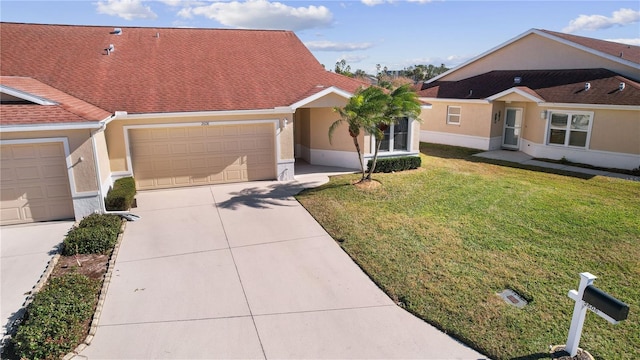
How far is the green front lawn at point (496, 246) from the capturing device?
22.7 ft

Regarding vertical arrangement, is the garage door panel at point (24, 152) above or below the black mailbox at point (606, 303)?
above

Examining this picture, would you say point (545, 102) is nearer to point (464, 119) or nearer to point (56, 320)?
point (464, 119)

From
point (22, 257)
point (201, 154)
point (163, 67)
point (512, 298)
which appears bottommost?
point (512, 298)

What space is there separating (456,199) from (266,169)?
7.44m

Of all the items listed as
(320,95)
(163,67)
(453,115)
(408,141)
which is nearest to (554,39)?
(453,115)

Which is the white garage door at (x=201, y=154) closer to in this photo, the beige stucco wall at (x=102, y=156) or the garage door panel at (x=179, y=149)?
the garage door panel at (x=179, y=149)

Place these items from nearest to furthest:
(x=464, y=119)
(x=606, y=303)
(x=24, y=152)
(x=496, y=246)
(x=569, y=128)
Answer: (x=606, y=303)
(x=496, y=246)
(x=24, y=152)
(x=569, y=128)
(x=464, y=119)

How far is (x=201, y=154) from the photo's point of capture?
15500mm

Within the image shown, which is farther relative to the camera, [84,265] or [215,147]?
[215,147]

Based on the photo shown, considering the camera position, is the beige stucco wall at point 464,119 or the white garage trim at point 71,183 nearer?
the white garage trim at point 71,183

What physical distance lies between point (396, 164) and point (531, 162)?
7.49 m

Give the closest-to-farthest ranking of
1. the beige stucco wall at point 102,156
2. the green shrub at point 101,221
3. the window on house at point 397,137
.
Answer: the green shrub at point 101,221
the beige stucco wall at point 102,156
the window on house at point 397,137

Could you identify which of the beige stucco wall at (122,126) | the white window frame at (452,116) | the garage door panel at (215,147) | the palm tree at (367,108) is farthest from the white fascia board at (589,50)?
the garage door panel at (215,147)

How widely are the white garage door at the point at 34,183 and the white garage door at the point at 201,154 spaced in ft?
10.9
